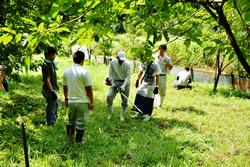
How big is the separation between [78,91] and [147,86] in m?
3.12

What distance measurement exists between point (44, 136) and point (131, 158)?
6.30 ft

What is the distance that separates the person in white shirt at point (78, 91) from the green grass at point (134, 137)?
1.77ft

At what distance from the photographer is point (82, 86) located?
659cm

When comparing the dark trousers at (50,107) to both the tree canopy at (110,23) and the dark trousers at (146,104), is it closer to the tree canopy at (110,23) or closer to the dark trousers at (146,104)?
the dark trousers at (146,104)

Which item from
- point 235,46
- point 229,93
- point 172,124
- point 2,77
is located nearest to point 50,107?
point 2,77

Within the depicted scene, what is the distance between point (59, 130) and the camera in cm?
789

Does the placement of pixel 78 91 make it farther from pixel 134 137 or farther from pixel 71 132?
pixel 134 137

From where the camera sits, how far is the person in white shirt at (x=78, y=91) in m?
6.53

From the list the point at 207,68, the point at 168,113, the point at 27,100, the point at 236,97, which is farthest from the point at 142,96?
the point at 207,68

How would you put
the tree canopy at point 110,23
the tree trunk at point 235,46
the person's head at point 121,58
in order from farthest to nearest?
the person's head at point 121,58
the tree trunk at point 235,46
the tree canopy at point 110,23

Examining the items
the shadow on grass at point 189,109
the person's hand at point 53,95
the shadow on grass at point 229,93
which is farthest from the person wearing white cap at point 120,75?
the shadow on grass at point 229,93

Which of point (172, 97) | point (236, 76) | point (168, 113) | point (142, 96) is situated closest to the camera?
point (142, 96)

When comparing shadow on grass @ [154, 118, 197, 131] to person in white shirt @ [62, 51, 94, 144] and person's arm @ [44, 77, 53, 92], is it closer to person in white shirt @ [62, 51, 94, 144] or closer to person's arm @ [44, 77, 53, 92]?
person in white shirt @ [62, 51, 94, 144]

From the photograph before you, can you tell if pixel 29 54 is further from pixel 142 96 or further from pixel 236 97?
pixel 236 97
